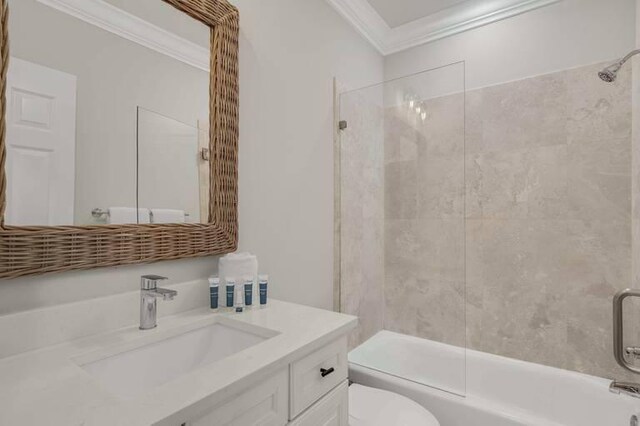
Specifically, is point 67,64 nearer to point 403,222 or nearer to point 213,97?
point 213,97

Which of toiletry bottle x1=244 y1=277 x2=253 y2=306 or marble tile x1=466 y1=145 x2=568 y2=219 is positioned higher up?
marble tile x1=466 y1=145 x2=568 y2=219

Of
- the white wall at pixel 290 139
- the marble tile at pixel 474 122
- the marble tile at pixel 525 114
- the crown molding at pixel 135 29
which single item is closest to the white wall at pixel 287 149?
the white wall at pixel 290 139

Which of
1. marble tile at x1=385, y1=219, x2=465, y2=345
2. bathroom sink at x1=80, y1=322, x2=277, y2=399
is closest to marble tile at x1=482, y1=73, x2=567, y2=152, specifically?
marble tile at x1=385, y1=219, x2=465, y2=345

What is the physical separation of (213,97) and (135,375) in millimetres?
914

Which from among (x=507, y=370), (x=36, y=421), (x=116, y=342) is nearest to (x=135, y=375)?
(x=116, y=342)

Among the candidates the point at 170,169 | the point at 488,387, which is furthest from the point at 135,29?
the point at 488,387

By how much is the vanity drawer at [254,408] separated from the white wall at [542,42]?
220 cm

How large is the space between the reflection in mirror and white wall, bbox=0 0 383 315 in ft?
0.57

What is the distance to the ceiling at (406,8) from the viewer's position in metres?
2.14

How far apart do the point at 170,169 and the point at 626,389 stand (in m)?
2.16

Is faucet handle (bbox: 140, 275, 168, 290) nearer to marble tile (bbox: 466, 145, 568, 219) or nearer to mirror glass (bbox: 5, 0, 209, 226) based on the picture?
mirror glass (bbox: 5, 0, 209, 226)

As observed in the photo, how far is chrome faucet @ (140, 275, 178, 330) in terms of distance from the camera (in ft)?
3.11

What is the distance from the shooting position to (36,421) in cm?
52

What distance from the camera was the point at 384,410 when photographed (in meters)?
1.56
